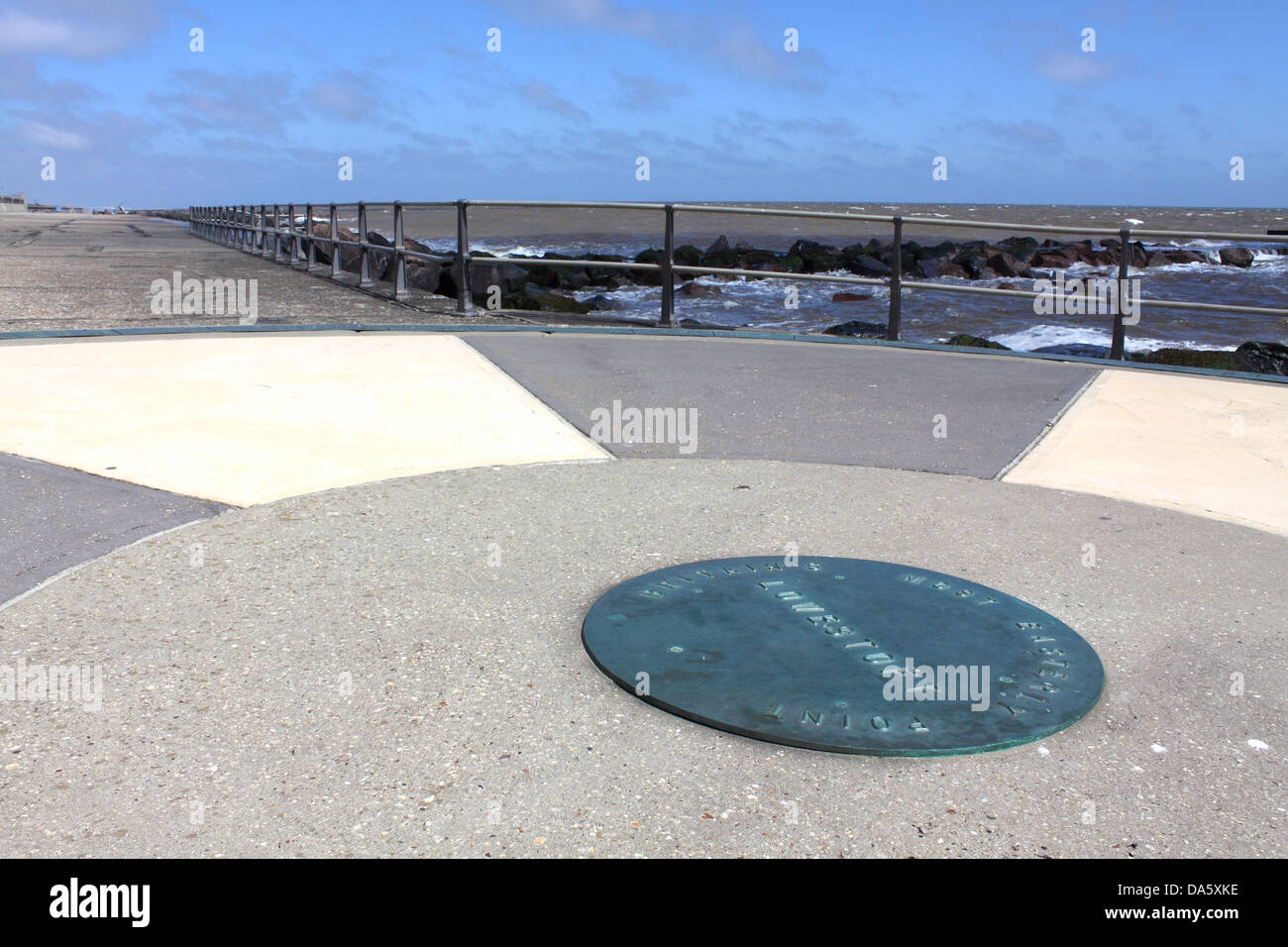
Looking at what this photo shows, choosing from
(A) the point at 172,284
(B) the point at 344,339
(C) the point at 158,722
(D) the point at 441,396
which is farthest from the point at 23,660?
(A) the point at 172,284

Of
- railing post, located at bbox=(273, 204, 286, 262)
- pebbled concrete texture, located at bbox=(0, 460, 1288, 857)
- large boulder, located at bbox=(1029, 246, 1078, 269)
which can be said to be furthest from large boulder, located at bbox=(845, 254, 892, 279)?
pebbled concrete texture, located at bbox=(0, 460, 1288, 857)

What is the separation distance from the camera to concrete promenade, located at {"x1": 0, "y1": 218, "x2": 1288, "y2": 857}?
2.62 meters

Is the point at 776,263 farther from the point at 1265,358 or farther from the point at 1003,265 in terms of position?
the point at 1265,358

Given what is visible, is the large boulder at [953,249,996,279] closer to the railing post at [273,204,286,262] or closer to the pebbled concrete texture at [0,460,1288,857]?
the railing post at [273,204,286,262]

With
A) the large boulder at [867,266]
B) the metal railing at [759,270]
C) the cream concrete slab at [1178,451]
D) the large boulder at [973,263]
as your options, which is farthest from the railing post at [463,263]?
the large boulder at [973,263]

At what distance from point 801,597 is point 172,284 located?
1708 centimetres

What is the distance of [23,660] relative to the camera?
11.0 feet

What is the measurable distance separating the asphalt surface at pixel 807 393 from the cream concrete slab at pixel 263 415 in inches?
19.2

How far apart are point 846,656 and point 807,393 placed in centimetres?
475
